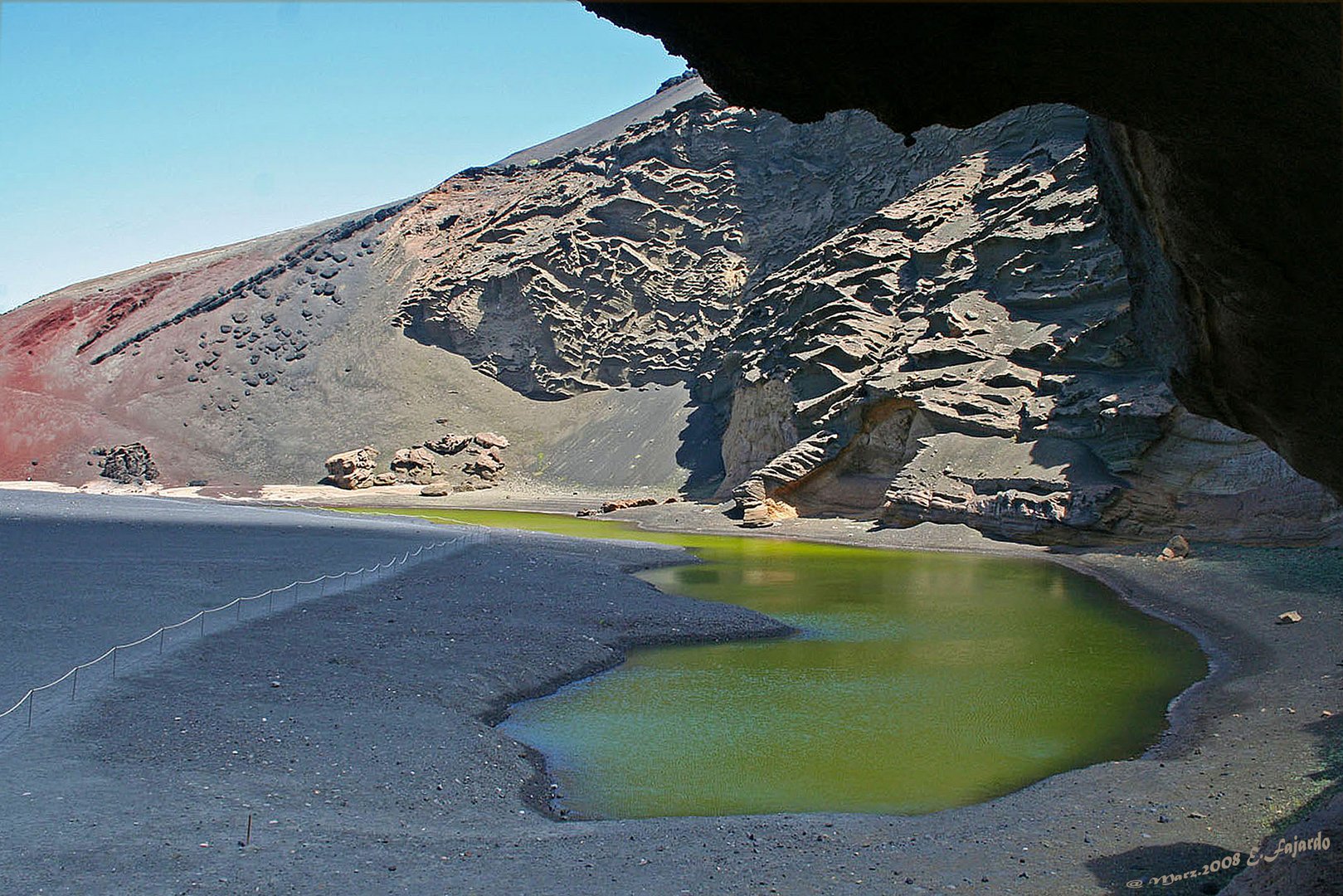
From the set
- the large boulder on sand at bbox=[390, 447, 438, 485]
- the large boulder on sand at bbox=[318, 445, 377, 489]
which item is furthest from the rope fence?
the large boulder on sand at bbox=[318, 445, 377, 489]

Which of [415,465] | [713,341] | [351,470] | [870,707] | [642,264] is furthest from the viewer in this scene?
[642,264]

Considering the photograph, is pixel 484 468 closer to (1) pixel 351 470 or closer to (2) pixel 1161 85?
(1) pixel 351 470

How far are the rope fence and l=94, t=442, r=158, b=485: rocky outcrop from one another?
149ft

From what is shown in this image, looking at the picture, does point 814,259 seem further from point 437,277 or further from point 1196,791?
point 1196,791

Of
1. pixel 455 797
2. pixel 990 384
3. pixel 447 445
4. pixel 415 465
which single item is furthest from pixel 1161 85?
pixel 447 445

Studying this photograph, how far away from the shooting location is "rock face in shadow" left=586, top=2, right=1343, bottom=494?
3.82 m

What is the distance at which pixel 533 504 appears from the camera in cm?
5541

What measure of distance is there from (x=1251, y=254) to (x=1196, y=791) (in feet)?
25.2

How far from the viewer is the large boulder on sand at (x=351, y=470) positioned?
2434 inches

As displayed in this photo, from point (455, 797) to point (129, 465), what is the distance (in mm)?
62884

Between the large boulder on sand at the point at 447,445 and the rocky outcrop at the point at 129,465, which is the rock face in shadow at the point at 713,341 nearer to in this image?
the large boulder on sand at the point at 447,445

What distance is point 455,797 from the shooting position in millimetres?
11141

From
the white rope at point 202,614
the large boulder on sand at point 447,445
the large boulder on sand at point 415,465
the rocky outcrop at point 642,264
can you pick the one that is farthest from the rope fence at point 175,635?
the rocky outcrop at point 642,264

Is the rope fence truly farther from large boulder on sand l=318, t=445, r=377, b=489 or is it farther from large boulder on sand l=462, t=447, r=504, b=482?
large boulder on sand l=318, t=445, r=377, b=489
